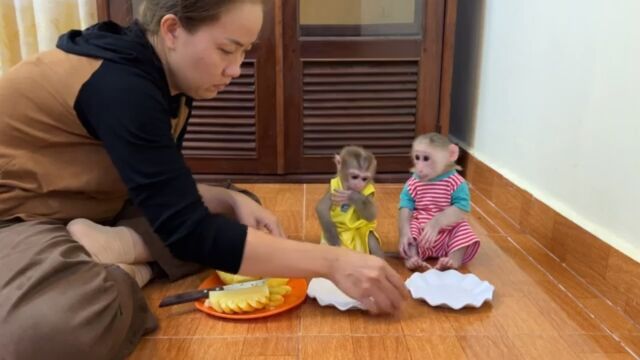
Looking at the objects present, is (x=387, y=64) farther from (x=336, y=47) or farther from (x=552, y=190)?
(x=552, y=190)

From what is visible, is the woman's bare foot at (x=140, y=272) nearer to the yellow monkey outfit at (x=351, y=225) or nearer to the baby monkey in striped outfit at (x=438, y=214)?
the yellow monkey outfit at (x=351, y=225)

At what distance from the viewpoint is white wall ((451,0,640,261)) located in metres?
1.04

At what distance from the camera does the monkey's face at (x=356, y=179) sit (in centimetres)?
120

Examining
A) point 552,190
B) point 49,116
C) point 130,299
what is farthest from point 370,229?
point 49,116

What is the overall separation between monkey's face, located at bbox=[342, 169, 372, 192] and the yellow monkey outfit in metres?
0.01

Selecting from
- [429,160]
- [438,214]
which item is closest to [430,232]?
[438,214]

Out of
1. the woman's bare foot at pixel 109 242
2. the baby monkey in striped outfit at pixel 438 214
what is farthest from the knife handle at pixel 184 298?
the baby monkey in striped outfit at pixel 438 214

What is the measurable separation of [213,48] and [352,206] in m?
0.47

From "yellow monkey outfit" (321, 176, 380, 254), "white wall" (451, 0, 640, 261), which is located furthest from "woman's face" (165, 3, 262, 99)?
"white wall" (451, 0, 640, 261)

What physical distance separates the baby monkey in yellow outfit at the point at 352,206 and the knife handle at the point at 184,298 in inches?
11.4

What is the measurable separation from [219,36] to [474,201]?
104 centimetres

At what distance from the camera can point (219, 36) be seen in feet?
2.83

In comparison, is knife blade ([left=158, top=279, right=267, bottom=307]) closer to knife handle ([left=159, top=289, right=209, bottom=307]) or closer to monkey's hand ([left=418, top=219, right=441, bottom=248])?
knife handle ([left=159, top=289, right=209, bottom=307])

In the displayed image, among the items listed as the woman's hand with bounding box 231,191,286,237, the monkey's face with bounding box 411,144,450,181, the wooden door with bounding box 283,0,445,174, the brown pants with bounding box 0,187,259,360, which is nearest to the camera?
the brown pants with bounding box 0,187,259,360
